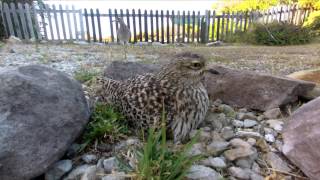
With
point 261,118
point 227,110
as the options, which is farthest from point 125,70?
point 261,118

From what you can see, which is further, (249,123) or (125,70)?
(125,70)

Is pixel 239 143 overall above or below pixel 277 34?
above

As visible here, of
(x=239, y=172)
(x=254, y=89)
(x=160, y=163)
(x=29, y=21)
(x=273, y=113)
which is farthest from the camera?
(x=29, y=21)

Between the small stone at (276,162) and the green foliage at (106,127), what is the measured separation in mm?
1251

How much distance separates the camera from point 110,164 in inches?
94.3

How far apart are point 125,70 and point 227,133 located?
6.10ft

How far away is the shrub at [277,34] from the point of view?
14.3 meters

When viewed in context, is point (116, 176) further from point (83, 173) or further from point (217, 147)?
point (217, 147)

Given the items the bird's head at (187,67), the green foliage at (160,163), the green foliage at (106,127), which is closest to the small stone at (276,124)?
the bird's head at (187,67)

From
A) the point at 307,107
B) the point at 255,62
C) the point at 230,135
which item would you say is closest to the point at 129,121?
the point at 230,135

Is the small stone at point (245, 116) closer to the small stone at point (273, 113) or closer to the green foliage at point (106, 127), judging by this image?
the small stone at point (273, 113)

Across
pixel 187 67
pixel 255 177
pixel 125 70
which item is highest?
pixel 187 67

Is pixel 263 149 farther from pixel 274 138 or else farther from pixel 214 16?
pixel 214 16

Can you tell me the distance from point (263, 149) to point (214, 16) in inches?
595
